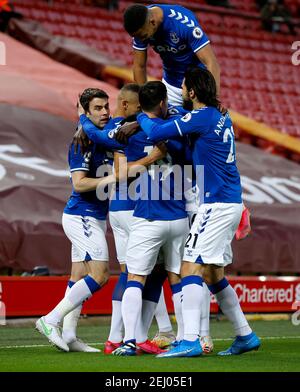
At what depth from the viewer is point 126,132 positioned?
7.39 m

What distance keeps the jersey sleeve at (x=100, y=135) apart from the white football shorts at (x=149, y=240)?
0.57 metres

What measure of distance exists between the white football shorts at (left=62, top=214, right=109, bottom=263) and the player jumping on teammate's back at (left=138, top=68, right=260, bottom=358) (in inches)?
35.5

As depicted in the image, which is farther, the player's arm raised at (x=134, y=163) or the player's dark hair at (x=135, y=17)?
the player's dark hair at (x=135, y=17)

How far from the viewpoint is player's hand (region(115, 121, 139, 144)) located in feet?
24.2

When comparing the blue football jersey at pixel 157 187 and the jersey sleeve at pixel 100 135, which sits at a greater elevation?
the jersey sleeve at pixel 100 135

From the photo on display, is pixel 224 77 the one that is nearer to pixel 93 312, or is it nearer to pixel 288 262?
pixel 288 262

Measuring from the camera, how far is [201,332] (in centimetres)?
764

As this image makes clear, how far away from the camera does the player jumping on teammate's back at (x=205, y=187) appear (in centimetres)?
698

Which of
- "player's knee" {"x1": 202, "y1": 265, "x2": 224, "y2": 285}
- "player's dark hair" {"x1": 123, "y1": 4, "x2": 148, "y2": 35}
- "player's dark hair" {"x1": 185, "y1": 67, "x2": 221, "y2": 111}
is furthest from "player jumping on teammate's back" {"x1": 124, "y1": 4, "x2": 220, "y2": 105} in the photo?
"player's knee" {"x1": 202, "y1": 265, "x2": 224, "y2": 285}

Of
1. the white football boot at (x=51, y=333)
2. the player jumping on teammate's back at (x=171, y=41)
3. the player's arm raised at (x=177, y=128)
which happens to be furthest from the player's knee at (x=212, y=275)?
the player jumping on teammate's back at (x=171, y=41)

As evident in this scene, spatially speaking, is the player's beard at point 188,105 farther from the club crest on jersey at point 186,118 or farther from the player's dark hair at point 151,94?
the club crest on jersey at point 186,118

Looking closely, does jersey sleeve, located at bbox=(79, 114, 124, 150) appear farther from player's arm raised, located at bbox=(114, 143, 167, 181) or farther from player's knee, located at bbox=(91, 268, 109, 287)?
player's knee, located at bbox=(91, 268, 109, 287)

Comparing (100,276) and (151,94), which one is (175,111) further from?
(100,276)
